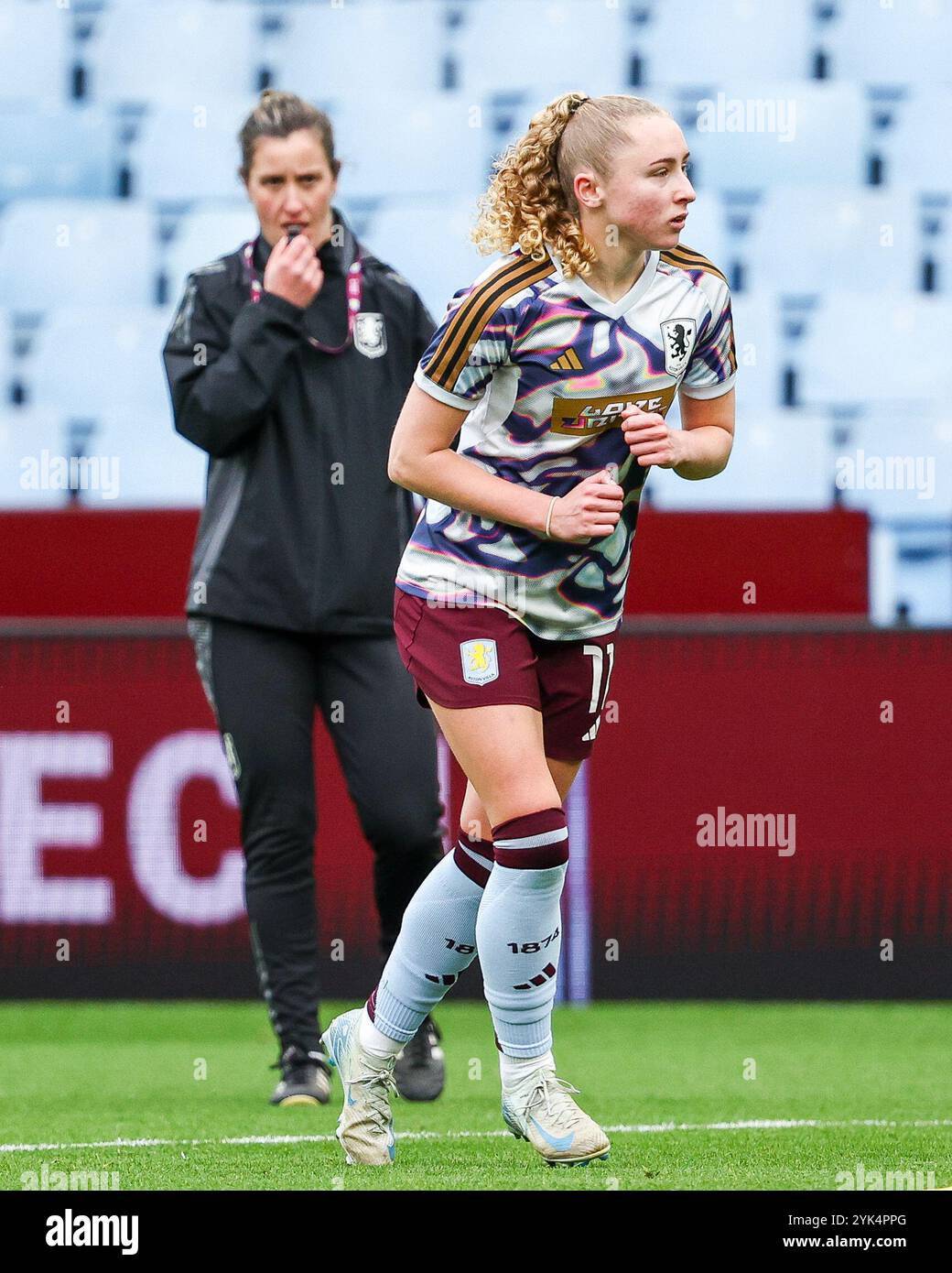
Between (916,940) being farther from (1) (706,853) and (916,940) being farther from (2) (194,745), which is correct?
(2) (194,745)

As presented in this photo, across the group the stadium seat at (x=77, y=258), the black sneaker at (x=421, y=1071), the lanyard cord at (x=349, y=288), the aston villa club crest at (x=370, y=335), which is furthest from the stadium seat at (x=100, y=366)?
the black sneaker at (x=421, y=1071)

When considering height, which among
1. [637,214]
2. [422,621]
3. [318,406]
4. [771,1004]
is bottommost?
[771,1004]

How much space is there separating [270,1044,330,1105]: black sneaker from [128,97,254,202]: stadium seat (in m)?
5.39

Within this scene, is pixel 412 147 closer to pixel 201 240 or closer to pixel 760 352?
pixel 201 240

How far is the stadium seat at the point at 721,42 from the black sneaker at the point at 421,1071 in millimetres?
5617

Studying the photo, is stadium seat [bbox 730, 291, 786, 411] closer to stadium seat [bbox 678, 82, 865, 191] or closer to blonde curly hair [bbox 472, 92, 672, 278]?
stadium seat [bbox 678, 82, 865, 191]

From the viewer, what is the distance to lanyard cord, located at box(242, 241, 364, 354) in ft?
13.3

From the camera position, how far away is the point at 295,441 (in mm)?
4023

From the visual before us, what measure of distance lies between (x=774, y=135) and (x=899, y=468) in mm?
1932

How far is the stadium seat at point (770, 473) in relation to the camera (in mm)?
7230

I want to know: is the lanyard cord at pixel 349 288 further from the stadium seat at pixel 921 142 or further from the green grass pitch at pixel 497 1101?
the stadium seat at pixel 921 142
